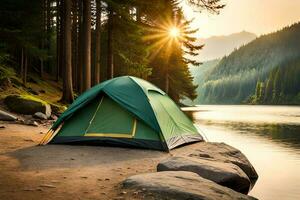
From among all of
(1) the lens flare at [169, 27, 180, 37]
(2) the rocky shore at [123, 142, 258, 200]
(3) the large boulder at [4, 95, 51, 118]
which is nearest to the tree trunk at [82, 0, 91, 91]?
(3) the large boulder at [4, 95, 51, 118]

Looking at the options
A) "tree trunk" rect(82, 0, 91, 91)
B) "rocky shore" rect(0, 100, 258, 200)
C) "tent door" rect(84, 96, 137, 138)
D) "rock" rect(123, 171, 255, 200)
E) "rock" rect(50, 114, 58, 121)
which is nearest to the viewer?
"rock" rect(123, 171, 255, 200)

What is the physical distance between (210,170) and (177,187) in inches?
72.5

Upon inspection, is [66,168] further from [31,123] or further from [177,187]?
[31,123]

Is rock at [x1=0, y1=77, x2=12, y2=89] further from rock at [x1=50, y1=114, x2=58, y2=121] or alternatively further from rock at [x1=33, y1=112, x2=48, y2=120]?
rock at [x1=33, y1=112, x2=48, y2=120]

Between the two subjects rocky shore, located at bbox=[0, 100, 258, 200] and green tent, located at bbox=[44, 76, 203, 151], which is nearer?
rocky shore, located at bbox=[0, 100, 258, 200]

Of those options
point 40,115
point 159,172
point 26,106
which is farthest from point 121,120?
point 26,106

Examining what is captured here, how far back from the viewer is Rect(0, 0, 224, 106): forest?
899 inches

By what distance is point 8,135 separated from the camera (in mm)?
12820

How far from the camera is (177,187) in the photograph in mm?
5949

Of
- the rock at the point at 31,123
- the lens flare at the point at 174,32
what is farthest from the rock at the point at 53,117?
the lens flare at the point at 174,32

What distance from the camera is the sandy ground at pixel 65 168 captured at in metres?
6.17

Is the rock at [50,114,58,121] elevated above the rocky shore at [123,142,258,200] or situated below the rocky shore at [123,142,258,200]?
below

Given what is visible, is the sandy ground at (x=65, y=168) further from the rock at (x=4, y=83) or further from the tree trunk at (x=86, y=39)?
the tree trunk at (x=86, y=39)

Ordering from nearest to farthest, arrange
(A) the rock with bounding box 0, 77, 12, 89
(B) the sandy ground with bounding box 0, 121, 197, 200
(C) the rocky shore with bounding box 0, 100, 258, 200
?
(C) the rocky shore with bounding box 0, 100, 258, 200 < (B) the sandy ground with bounding box 0, 121, 197, 200 < (A) the rock with bounding box 0, 77, 12, 89
